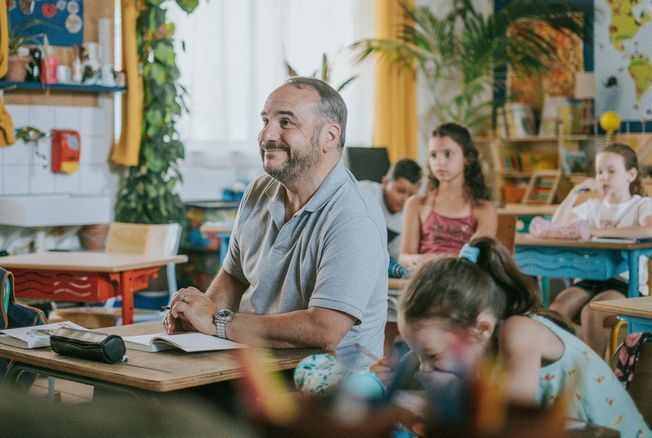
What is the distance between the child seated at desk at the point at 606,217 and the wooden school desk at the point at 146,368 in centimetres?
287

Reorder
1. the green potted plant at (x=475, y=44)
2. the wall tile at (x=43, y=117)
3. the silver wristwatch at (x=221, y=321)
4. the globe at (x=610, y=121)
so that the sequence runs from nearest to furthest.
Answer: the silver wristwatch at (x=221, y=321) → the wall tile at (x=43, y=117) → the globe at (x=610, y=121) → the green potted plant at (x=475, y=44)

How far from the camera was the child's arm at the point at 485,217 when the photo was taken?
486cm

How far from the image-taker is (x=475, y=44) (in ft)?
28.0

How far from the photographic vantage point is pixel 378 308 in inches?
101

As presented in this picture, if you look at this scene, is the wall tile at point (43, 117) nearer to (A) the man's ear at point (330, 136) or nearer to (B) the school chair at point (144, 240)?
(B) the school chair at point (144, 240)

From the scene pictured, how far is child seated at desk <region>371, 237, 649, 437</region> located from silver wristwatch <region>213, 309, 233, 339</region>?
2.14ft

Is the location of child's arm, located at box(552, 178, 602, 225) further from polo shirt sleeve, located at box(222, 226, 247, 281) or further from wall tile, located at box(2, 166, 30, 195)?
wall tile, located at box(2, 166, 30, 195)

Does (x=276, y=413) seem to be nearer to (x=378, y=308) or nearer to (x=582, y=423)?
(x=582, y=423)

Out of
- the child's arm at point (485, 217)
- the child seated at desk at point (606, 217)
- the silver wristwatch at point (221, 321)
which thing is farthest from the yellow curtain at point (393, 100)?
the silver wristwatch at point (221, 321)

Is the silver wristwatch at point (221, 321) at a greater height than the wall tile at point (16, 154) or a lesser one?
lesser

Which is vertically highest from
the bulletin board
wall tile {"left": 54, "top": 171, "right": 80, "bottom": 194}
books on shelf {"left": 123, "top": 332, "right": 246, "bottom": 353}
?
the bulletin board

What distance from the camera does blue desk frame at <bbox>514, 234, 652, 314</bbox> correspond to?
4.83 metres

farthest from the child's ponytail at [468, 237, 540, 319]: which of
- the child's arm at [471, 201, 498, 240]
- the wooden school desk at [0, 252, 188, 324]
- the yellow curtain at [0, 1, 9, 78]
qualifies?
the yellow curtain at [0, 1, 9, 78]

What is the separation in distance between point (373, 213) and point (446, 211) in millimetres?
2437
